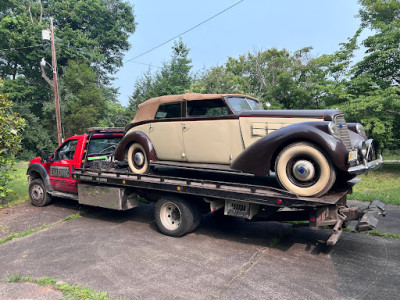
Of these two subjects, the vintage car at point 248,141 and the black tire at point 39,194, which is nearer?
the vintage car at point 248,141

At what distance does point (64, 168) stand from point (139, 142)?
2.62m

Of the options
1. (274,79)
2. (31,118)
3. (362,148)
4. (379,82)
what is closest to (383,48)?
(379,82)

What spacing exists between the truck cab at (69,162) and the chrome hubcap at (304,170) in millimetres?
4679

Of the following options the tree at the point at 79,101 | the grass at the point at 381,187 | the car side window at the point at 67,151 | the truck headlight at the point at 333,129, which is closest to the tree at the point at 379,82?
the grass at the point at 381,187

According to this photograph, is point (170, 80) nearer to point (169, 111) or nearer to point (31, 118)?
point (31, 118)

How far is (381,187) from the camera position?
982 centimetres

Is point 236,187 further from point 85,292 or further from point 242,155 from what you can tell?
point 85,292

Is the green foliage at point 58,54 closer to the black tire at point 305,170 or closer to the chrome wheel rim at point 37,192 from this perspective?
the chrome wheel rim at point 37,192

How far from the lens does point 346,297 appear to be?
11.0ft

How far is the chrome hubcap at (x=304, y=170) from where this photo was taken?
14.0 ft

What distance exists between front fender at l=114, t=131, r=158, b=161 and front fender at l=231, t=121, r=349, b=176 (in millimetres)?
1863

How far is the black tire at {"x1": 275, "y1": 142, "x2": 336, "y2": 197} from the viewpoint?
4.16 m

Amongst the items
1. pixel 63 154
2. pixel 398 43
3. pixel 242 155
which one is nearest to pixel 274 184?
pixel 242 155

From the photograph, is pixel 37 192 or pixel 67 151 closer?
pixel 67 151
